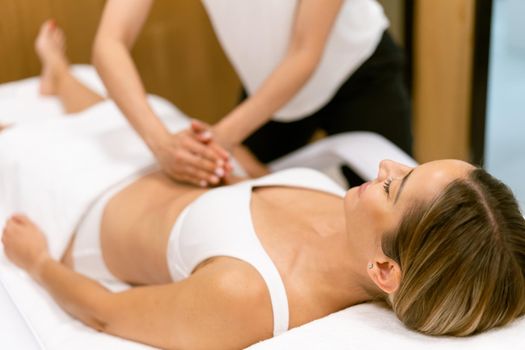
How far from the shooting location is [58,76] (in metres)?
2.26

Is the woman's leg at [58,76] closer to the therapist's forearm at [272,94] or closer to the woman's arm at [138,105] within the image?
the woman's arm at [138,105]

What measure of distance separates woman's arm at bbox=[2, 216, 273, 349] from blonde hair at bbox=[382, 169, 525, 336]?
27cm

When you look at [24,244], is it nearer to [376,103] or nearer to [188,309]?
[188,309]

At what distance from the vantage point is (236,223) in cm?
147

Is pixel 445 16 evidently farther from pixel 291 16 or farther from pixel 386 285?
pixel 386 285

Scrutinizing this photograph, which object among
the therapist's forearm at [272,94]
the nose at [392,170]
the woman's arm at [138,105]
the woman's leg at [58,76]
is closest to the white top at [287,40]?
the therapist's forearm at [272,94]

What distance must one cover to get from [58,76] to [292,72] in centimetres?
87

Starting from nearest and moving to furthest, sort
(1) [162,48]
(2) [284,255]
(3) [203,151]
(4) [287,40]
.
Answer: (2) [284,255], (3) [203,151], (4) [287,40], (1) [162,48]

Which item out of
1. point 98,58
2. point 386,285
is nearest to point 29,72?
point 98,58

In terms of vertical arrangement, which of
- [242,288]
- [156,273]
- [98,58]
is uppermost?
[98,58]

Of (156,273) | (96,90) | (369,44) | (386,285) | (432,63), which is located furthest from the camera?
(432,63)

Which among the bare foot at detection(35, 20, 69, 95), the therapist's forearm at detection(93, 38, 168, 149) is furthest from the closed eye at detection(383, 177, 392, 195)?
the bare foot at detection(35, 20, 69, 95)

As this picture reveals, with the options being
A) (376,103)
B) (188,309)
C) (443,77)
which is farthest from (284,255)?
(443,77)

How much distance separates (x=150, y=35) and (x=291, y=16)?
1037 millimetres
